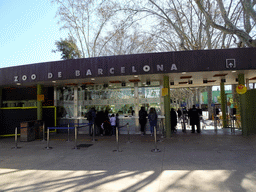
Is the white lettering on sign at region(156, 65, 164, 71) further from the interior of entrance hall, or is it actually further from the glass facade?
the glass facade

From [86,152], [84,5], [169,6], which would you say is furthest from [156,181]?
[84,5]

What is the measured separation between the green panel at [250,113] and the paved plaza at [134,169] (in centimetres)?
282

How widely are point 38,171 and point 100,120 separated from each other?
685 cm

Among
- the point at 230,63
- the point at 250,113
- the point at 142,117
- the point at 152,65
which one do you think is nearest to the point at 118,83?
the point at 142,117

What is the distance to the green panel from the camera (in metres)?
10.7

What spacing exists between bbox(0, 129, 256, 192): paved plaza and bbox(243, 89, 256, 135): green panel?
2.82 meters

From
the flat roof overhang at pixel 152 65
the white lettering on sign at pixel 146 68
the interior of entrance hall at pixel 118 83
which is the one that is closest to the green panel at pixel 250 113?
the interior of entrance hall at pixel 118 83

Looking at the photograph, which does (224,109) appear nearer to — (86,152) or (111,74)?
(111,74)

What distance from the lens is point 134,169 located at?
5.61 meters

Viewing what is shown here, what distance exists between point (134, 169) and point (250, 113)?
352 inches

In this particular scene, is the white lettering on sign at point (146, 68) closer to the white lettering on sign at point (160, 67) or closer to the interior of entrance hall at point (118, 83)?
the interior of entrance hall at point (118, 83)

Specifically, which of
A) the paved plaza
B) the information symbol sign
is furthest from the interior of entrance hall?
the paved plaza

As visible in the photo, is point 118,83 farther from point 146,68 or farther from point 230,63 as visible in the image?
point 230,63

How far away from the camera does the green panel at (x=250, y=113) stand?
10.7 metres
